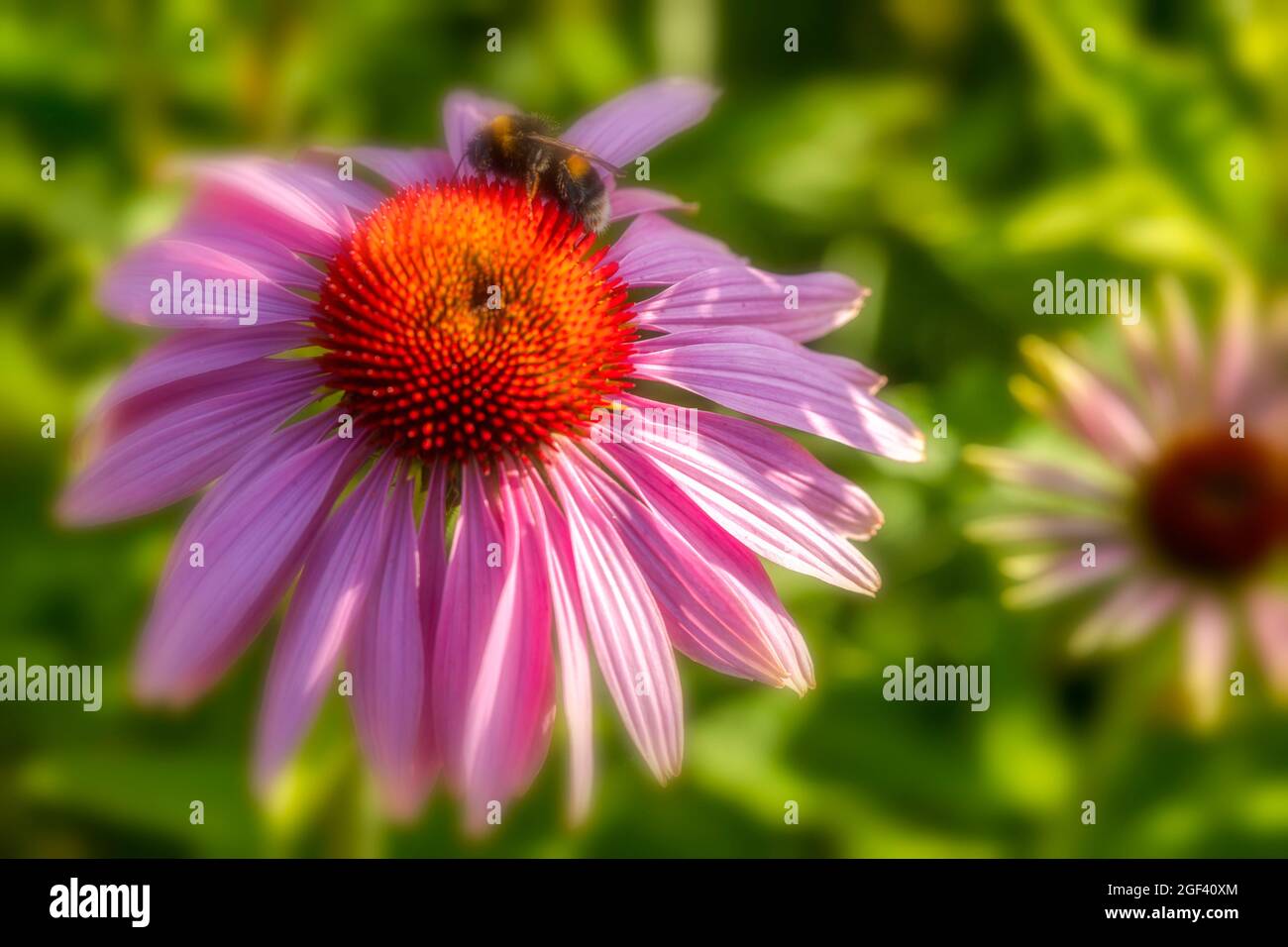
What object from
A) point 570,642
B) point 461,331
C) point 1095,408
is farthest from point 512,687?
point 1095,408

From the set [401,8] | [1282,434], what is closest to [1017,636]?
[1282,434]

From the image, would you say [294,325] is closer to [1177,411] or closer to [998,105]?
[1177,411]

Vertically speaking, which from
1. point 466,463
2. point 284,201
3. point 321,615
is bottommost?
point 321,615

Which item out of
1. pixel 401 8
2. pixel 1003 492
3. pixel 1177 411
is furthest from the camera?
pixel 401 8

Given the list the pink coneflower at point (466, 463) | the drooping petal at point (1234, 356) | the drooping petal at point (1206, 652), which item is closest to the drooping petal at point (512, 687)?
the pink coneflower at point (466, 463)

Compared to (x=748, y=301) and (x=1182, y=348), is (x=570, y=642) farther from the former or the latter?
(x=1182, y=348)

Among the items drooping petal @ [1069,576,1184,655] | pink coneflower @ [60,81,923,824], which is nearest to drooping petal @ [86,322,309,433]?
pink coneflower @ [60,81,923,824]
